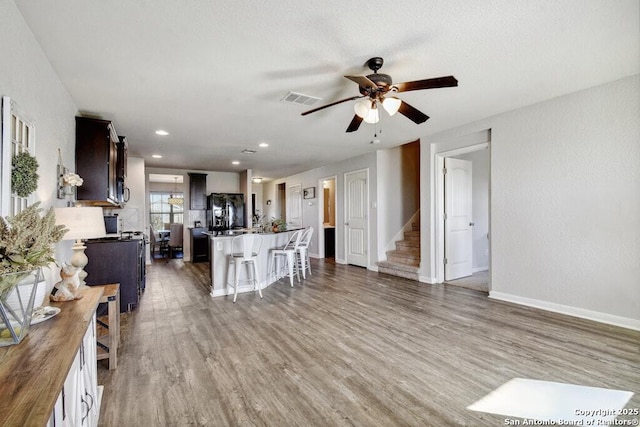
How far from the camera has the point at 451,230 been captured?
514 cm

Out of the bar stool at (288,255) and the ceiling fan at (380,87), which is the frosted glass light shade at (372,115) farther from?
the bar stool at (288,255)

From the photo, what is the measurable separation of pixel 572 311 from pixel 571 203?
4.02 feet

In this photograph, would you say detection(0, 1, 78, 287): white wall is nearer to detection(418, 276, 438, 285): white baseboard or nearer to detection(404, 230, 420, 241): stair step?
detection(418, 276, 438, 285): white baseboard

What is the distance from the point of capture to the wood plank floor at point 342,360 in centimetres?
187

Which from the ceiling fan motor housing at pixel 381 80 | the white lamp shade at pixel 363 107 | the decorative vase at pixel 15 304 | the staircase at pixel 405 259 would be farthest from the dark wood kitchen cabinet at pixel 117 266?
the staircase at pixel 405 259

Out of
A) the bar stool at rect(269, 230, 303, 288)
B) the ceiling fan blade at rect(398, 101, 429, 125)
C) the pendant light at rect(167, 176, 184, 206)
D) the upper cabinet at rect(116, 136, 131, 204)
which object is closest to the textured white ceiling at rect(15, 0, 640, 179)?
the ceiling fan blade at rect(398, 101, 429, 125)

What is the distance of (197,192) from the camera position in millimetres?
8320

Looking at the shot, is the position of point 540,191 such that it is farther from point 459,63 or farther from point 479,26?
point 479,26

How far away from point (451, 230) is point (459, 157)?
136 centimetres

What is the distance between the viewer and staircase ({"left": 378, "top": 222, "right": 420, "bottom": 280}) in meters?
5.59

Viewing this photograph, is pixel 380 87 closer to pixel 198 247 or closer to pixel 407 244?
pixel 407 244

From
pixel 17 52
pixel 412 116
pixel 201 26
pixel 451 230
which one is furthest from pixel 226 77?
pixel 451 230

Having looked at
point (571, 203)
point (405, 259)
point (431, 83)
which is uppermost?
point (431, 83)

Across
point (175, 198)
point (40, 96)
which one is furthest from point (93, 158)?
point (175, 198)
